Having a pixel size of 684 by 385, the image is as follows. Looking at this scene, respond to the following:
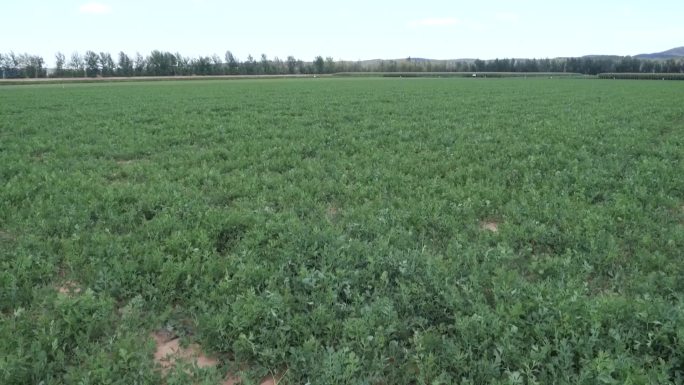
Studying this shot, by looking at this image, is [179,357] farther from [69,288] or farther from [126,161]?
[126,161]

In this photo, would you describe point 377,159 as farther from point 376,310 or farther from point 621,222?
point 376,310

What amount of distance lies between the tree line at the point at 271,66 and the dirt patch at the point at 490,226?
130004mm

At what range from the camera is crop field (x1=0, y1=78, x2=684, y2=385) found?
3736 millimetres

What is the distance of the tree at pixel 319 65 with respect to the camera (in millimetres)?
149375

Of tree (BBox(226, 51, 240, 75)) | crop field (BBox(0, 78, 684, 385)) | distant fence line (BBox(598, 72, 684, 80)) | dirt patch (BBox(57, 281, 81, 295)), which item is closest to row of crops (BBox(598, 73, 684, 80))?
distant fence line (BBox(598, 72, 684, 80))

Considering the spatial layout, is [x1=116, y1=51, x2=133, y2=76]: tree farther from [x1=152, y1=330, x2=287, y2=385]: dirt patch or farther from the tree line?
[x1=152, y1=330, x2=287, y2=385]: dirt patch

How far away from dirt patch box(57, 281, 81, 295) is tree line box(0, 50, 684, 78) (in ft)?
424

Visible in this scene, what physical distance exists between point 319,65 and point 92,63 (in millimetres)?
64378

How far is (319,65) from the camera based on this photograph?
150 meters

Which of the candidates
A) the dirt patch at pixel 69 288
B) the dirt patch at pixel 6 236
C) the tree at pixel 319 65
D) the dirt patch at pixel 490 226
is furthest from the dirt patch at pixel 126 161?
the tree at pixel 319 65

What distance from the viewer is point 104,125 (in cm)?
1742

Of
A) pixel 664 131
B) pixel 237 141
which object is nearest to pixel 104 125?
pixel 237 141

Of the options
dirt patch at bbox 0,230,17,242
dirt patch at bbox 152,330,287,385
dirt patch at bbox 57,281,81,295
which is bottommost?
dirt patch at bbox 152,330,287,385

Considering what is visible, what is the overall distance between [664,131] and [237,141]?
49.6ft
